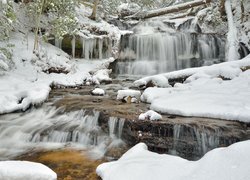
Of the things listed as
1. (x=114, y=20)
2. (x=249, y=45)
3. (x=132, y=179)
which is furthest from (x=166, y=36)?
(x=132, y=179)

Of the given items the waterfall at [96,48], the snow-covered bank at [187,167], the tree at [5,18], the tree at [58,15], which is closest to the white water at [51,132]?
the snow-covered bank at [187,167]

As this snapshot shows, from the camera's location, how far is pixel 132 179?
11.2ft

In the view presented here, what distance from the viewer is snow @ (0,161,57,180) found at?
3289 millimetres

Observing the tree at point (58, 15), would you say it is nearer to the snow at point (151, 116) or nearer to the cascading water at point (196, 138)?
the snow at point (151, 116)

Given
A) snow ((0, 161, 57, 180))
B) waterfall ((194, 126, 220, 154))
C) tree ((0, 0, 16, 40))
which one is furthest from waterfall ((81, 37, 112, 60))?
snow ((0, 161, 57, 180))

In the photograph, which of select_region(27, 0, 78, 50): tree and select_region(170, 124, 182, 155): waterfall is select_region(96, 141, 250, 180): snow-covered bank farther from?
select_region(27, 0, 78, 50): tree

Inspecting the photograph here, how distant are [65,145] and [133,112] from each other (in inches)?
72.9

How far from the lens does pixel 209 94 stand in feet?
23.6

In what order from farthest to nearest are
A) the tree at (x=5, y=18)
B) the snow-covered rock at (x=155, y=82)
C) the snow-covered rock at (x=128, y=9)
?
the snow-covered rock at (x=128, y=9) < the snow-covered rock at (x=155, y=82) < the tree at (x=5, y=18)

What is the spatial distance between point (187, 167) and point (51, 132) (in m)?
4.23

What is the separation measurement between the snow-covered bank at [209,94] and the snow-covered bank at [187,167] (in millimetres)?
2434

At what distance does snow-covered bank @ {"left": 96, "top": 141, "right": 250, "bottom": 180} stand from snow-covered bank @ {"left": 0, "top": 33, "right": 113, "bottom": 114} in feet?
17.0

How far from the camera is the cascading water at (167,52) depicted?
14.5 meters

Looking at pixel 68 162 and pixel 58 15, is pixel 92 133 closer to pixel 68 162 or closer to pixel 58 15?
pixel 68 162
